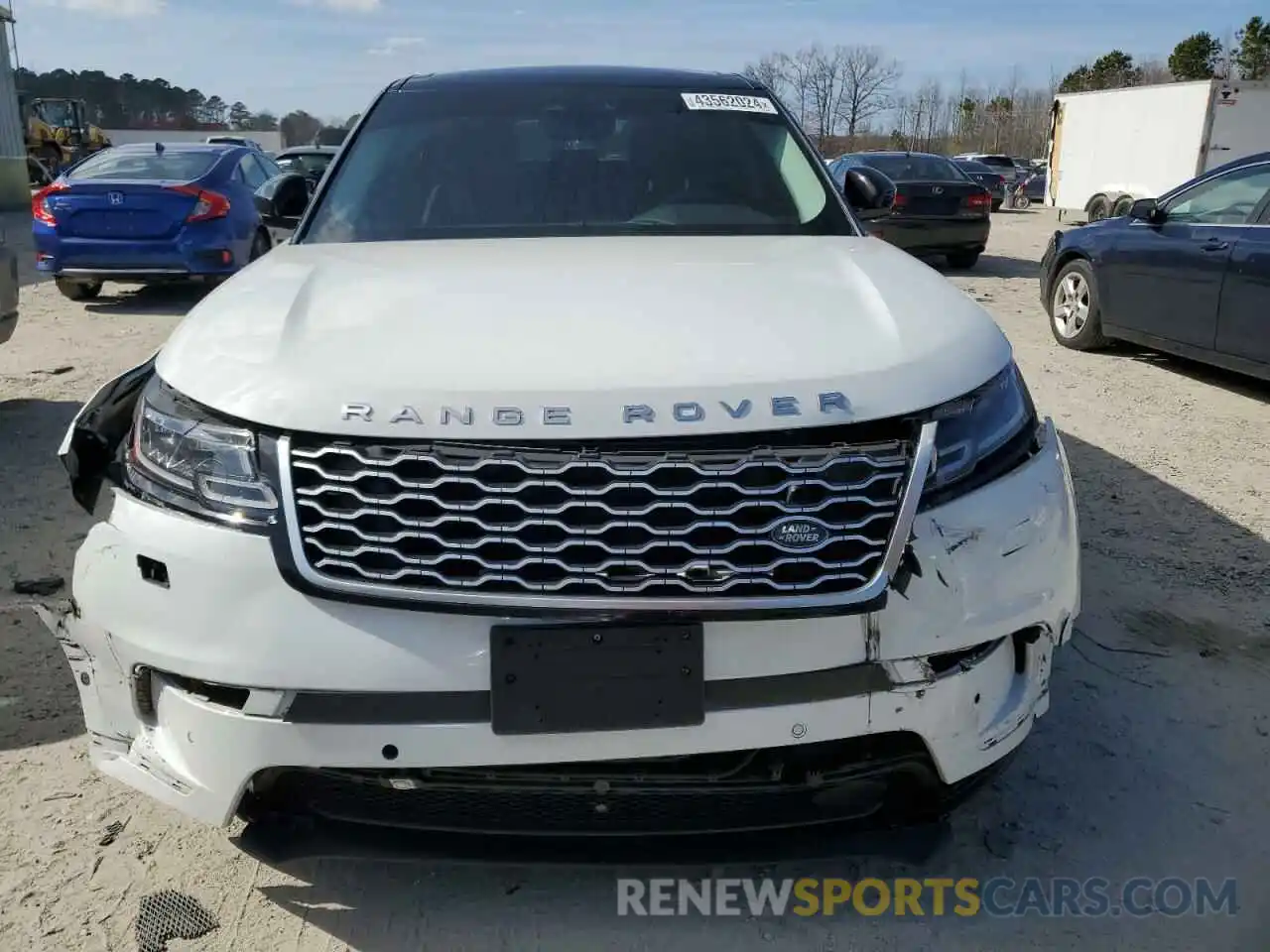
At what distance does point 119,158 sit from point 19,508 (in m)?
6.65

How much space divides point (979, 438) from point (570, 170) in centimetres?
175

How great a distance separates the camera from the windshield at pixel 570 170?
316 centimetres

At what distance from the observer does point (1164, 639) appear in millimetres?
3488

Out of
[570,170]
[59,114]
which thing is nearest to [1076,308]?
[570,170]

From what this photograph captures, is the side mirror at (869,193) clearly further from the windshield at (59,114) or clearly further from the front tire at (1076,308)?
the windshield at (59,114)

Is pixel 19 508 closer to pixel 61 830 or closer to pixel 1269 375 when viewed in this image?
pixel 61 830

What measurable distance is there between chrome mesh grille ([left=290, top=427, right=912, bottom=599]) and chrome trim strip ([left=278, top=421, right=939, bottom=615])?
0.01 metres

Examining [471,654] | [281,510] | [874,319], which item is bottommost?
[471,654]

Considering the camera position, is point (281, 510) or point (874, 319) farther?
point (874, 319)

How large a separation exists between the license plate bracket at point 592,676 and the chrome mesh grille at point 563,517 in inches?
2.9

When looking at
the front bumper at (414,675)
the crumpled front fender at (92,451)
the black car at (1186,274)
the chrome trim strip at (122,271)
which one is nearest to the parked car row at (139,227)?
the chrome trim strip at (122,271)

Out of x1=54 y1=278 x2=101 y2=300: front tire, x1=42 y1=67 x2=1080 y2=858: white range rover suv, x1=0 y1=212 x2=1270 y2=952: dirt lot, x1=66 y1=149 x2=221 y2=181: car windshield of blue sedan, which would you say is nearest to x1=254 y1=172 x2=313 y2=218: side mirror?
x1=0 y1=212 x2=1270 y2=952: dirt lot

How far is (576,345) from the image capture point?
1966 mm

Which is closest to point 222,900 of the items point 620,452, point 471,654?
point 471,654
